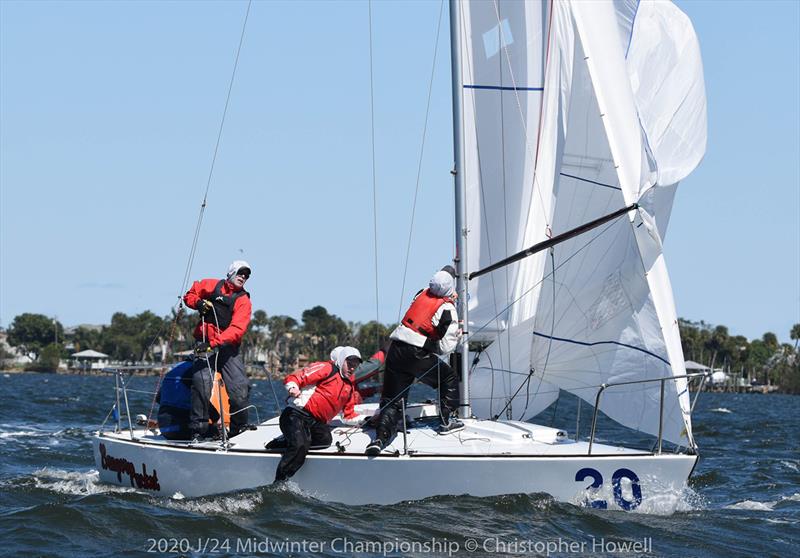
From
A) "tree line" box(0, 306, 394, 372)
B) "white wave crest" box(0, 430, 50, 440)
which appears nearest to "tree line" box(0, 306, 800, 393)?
"tree line" box(0, 306, 394, 372)

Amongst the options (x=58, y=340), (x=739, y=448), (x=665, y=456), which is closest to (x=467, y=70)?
(x=665, y=456)

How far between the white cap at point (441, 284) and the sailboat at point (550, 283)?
74 centimetres

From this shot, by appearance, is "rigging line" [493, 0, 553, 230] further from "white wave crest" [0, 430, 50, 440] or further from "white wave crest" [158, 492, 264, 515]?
"white wave crest" [0, 430, 50, 440]

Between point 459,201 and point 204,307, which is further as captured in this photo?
point 459,201

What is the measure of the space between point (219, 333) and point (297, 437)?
4.26ft

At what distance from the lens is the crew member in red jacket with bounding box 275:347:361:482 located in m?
9.02

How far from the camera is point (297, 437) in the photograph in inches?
356

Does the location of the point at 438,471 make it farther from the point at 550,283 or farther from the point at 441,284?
the point at 550,283

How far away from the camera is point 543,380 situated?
1114 cm

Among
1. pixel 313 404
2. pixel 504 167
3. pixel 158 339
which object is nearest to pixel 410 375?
pixel 313 404

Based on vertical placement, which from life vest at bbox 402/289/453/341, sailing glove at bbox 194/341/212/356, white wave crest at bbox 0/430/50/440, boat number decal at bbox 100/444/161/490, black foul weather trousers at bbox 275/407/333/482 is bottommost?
white wave crest at bbox 0/430/50/440

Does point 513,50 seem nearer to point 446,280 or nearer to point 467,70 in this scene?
point 467,70

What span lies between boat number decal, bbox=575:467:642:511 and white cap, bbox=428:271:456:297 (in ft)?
6.36

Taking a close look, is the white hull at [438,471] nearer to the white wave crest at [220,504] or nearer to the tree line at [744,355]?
the white wave crest at [220,504]
